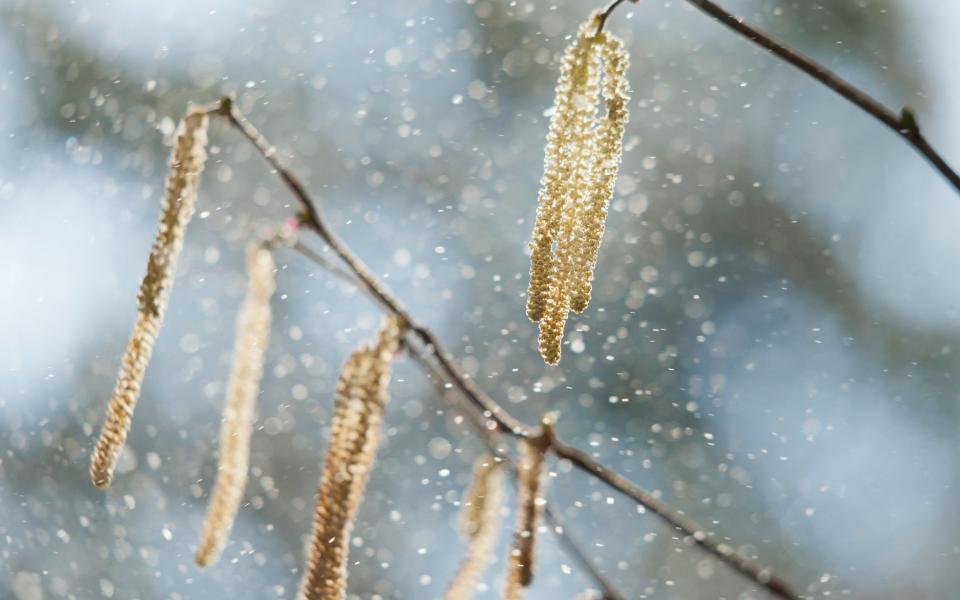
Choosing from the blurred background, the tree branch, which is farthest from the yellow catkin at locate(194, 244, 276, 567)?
the blurred background

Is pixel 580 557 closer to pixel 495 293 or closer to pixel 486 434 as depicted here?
pixel 486 434

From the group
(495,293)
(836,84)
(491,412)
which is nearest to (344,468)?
(491,412)

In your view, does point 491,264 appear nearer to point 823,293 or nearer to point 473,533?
point 823,293

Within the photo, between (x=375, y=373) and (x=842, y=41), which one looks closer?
(x=375, y=373)

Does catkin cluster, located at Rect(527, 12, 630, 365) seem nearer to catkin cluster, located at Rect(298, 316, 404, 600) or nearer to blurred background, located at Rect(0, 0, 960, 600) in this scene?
catkin cluster, located at Rect(298, 316, 404, 600)

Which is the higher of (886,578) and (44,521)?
(886,578)

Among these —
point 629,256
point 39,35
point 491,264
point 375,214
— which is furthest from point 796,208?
point 39,35
